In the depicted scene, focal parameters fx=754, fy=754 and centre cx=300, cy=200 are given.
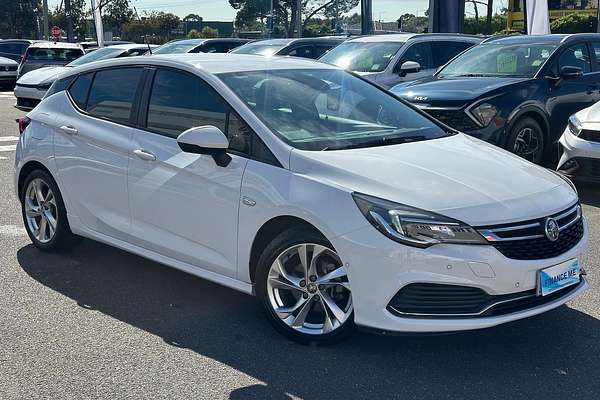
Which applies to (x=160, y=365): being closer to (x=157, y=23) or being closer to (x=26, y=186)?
(x=26, y=186)

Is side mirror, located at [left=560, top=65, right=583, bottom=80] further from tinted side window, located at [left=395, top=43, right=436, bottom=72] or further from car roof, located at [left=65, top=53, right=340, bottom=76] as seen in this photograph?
car roof, located at [left=65, top=53, right=340, bottom=76]

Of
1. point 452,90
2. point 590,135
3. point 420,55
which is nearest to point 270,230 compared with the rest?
point 590,135

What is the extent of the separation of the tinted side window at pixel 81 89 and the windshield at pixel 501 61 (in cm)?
531

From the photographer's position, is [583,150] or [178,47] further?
[178,47]

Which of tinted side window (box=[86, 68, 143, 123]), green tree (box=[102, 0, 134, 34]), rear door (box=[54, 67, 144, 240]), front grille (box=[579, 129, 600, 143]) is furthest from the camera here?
green tree (box=[102, 0, 134, 34])

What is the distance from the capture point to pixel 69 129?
5.45m

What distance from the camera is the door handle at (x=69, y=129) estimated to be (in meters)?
5.41

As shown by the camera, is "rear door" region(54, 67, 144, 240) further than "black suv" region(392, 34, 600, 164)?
No

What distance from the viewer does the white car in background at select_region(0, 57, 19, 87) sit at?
23.0 meters

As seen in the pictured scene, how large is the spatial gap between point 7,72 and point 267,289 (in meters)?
21.2

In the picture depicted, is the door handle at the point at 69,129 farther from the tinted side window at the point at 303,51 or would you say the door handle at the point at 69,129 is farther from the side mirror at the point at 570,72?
the tinted side window at the point at 303,51

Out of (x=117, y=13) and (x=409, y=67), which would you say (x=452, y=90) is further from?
(x=117, y=13)

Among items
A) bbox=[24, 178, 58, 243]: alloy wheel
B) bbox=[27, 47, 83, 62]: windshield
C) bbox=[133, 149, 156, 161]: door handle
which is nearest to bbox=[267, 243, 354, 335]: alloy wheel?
bbox=[133, 149, 156, 161]: door handle

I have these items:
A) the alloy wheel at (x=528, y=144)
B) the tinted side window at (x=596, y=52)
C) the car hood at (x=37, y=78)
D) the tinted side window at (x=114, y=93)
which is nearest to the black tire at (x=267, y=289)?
the tinted side window at (x=114, y=93)
